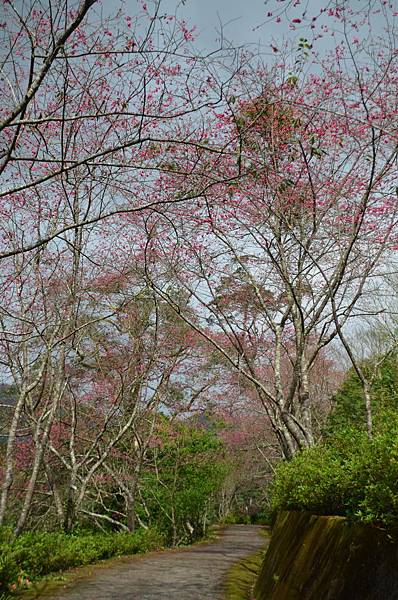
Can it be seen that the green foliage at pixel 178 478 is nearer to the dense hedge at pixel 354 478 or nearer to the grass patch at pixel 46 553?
the grass patch at pixel 46 553

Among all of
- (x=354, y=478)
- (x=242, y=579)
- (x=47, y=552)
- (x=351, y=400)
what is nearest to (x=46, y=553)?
(x=47, y=552)

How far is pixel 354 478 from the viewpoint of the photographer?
3.54 m

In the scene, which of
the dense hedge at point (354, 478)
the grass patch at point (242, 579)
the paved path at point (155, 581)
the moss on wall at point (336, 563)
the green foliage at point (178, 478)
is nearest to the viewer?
the moss on wall at point (336, 563)

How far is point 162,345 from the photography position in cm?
1520

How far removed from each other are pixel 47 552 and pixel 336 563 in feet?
21.3

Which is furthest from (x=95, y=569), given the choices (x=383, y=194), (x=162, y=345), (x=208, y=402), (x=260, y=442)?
(x=260, y=442)

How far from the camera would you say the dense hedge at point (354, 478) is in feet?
9.14

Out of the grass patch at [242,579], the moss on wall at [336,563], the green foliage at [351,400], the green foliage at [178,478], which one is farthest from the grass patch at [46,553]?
the green foliage at [351,400]

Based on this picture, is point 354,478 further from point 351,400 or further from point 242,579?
point 351,400

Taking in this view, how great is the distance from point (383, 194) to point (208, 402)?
43.2ft

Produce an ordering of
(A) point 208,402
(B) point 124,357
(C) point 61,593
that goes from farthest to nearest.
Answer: (A) point 208,402 → (B) point 124,357 → (C) point 61,593

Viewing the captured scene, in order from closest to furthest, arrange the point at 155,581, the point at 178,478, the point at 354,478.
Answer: the point at 354,478 < the point at 155,581 < the point at 178,478

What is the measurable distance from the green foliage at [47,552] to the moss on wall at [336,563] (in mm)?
3394

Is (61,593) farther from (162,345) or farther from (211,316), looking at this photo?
(162,345)
